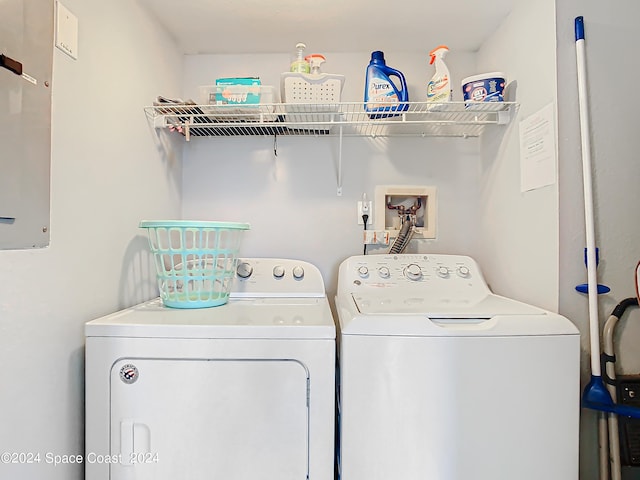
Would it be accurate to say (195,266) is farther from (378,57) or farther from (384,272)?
(378,57)

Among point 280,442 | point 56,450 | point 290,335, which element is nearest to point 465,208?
→ point 290,335

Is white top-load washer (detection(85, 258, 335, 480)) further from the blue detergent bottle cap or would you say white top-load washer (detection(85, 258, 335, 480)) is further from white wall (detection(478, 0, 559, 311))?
the blue detergent bottle cap

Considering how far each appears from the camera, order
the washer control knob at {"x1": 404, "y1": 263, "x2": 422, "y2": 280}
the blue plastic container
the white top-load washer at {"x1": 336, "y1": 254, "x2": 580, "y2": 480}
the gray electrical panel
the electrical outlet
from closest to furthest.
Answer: the gray electrical panel < the white top-load washer at {"x1": 336, "y1": 254, "x2": 580, "y2": 480} < the blue plastic container < the washer control knob at {"x1": 404, "y1": 263, "x2": 422, "y2": 280} < the electrical outlet

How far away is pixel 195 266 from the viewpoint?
1.29 meters

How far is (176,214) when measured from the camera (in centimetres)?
183

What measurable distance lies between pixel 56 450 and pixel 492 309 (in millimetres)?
1371

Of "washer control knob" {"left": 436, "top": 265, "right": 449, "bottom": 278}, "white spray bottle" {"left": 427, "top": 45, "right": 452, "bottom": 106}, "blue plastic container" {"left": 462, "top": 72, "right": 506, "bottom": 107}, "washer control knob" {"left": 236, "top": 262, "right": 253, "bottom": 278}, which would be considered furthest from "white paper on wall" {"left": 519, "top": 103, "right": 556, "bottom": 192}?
"washer control knob" {"left": 236, "top": 262, "right": 253, "bottom": 278}

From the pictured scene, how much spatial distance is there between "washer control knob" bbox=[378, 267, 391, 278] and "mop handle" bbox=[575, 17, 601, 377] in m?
0.69

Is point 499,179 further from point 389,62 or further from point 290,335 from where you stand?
point 290,335

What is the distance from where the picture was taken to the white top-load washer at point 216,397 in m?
1.03

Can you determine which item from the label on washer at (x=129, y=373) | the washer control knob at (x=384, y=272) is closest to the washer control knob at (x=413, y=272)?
the washer control knob at (x=384, y=272)

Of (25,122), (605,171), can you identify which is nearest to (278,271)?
(25,122)

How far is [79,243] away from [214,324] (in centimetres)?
48

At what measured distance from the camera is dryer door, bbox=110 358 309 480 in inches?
40.5
